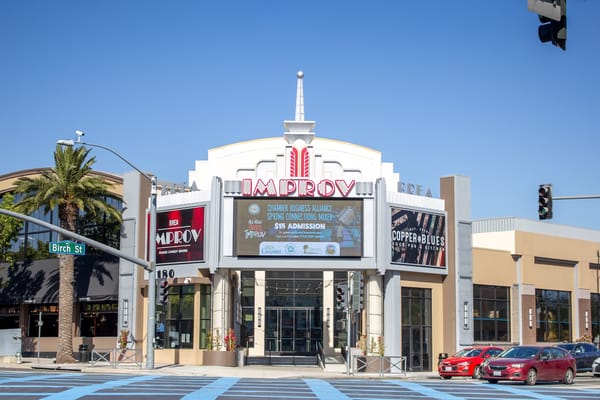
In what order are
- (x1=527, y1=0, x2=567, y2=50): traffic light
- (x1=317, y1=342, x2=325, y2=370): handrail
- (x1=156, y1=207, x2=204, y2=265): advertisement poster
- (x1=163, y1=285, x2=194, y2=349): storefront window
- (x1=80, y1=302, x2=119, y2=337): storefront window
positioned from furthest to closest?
(x1=80, y1=302, x2=119, y2=337): storefront window → (x1=163, y1=285, x2=194, y2=349): storefront window → (x1=317, y1=342, x2=325, y2=370): handrail → (x1=156, y1=207, x2=204, y2=265): advertisement poster → (x1=527, y1=0, x2=567, y2=50): traffic light

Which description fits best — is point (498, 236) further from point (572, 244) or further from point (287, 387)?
point (287, 387)

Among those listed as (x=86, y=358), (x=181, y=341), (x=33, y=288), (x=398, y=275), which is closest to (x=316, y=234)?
(x=398, y=275)

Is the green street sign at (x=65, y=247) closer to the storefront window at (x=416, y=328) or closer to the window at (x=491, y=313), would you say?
the storefront window at (x=416, y=328)

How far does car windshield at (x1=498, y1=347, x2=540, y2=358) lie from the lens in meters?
33.3

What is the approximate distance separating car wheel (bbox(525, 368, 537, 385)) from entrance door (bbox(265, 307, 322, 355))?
21005 millimetres

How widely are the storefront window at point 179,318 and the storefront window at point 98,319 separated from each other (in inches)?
231

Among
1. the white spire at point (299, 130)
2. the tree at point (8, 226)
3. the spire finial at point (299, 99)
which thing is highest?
the spire finial at point (299, 99)

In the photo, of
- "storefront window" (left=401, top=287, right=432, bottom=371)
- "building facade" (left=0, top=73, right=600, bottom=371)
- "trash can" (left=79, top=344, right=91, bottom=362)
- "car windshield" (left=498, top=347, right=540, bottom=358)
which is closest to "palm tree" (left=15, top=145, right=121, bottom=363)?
"trash can" (left=79, top=344, right=91, bottom=362)

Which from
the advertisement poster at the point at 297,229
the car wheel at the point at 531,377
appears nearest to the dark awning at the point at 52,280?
the advertisement poster at the point at 297,229

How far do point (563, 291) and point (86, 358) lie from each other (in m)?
30.5

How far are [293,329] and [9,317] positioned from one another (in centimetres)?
2021

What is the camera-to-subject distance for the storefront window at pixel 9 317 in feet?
194

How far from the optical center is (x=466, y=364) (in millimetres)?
38906

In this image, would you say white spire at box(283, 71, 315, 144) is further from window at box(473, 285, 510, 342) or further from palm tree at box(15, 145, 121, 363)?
window at box(473, 285, 510, 342)
